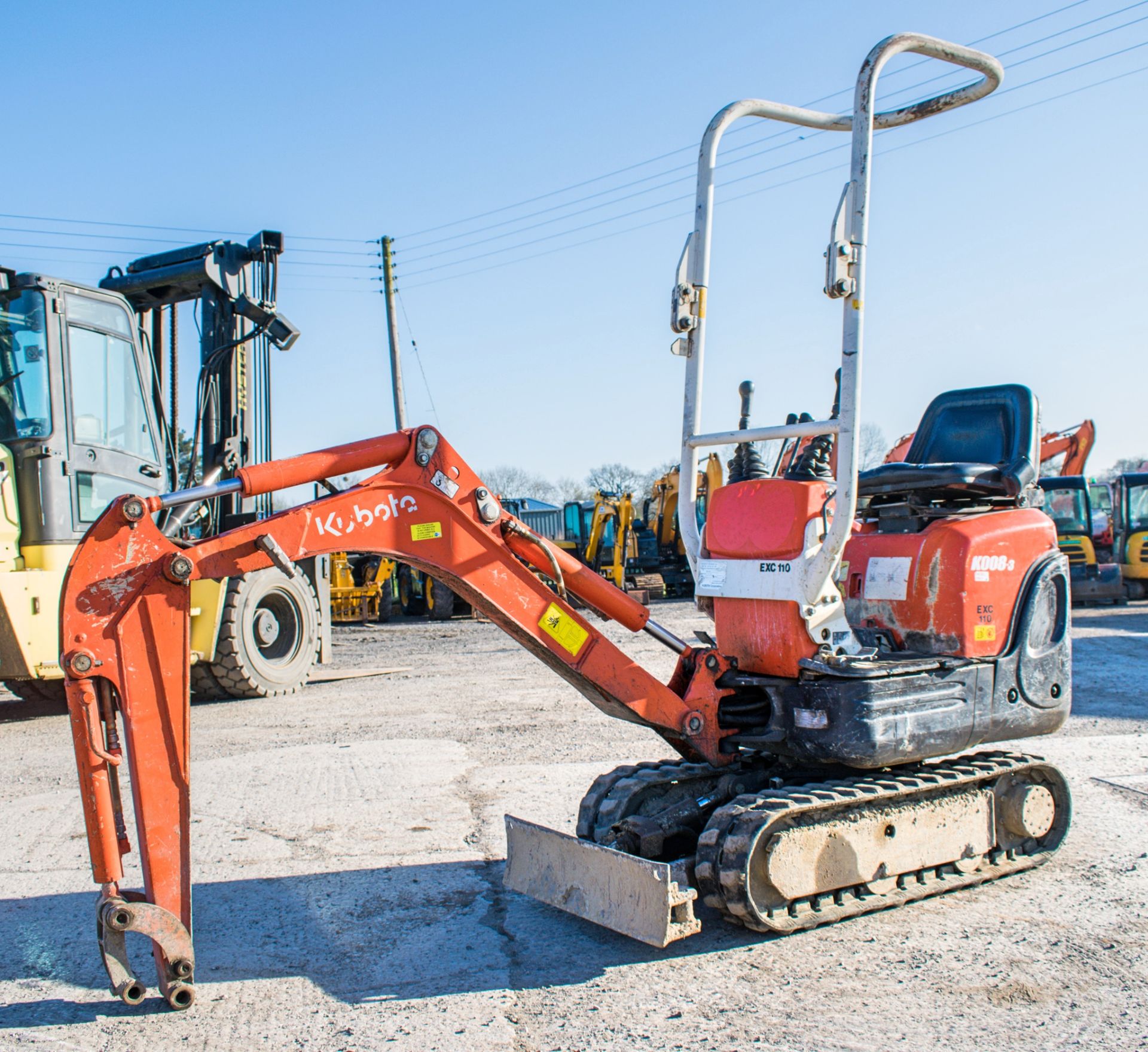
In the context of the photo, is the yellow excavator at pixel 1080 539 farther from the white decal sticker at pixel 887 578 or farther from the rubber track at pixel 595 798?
the rubber track at pixel 595 798

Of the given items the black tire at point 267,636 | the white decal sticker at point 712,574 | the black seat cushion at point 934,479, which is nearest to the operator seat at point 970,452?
the black seat cushion at point 934,479

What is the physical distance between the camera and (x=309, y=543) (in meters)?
3.92

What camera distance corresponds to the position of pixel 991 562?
4750mm

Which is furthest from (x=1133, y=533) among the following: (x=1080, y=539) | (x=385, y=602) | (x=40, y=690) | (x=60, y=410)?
(x=60, y=410)

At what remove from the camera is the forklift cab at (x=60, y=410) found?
855 cm

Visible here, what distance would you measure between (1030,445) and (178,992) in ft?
13.7

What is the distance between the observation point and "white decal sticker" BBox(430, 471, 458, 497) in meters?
4.19

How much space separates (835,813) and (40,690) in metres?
8.16

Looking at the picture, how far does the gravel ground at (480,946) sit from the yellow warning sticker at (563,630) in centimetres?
111

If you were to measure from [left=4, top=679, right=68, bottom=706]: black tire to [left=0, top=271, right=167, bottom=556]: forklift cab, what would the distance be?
78.6 inches

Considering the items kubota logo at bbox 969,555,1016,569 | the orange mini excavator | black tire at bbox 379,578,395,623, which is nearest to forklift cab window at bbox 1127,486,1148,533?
black tire at bbox 379,578,395,623

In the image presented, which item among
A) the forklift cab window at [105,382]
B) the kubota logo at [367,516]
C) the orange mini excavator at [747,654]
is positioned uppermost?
the forklift cab window at [105,382]

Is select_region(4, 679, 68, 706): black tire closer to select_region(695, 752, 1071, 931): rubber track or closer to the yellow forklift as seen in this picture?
select_region(695, 752, 1071, 931): rubber track

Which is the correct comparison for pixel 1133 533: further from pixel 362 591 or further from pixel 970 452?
pixel 970 452
